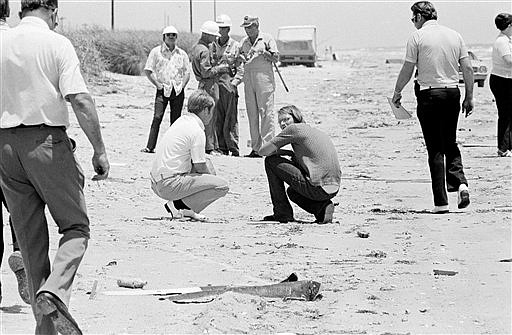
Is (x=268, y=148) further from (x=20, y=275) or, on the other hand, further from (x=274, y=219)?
(x=20, y=275)

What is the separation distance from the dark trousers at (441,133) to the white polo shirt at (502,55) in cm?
370

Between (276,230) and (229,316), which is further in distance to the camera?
(276,230)

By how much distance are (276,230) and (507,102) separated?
549cm

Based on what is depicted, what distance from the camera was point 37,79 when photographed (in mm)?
4902

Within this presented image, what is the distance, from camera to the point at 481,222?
28.0 ft

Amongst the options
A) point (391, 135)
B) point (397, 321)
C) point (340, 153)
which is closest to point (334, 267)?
point (397, 321)

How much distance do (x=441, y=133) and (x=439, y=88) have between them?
0.42 metres

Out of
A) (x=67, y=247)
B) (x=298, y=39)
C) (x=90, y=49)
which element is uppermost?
(x=67, y=247)

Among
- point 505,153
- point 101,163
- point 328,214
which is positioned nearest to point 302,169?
point 328,214

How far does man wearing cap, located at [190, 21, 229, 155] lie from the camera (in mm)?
13047

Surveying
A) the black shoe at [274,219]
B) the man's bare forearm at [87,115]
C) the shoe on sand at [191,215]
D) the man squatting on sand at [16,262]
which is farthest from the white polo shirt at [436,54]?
the man's bare forearm at [87,115]

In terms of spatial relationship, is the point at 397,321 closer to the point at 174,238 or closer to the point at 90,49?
the point at 174,238

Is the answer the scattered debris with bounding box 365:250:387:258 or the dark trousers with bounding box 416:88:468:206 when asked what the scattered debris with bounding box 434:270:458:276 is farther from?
the dark trousers with bounding box 416:88:468:206

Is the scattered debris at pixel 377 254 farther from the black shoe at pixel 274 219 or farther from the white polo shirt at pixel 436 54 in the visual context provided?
the white polo shirt at pixel 436 54
